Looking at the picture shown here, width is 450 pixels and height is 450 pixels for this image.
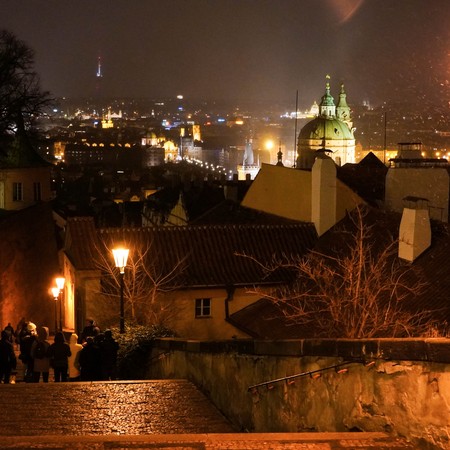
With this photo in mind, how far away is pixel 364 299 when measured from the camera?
12.8 meters

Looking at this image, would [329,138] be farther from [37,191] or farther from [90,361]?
[90,361]

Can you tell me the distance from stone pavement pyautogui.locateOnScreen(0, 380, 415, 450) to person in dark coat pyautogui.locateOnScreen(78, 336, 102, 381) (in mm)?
1496

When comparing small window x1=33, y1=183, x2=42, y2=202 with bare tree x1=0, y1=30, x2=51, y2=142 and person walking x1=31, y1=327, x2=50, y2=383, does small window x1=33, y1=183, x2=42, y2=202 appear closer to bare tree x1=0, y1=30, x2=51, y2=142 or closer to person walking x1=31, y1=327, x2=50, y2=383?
bare tree x1=0, y1=30, x2=51, y2=142

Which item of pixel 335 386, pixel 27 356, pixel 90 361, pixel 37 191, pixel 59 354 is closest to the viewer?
pixel 335 386

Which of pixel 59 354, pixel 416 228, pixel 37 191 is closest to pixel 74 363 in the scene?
pixel 59 354

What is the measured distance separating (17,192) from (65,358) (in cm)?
2949

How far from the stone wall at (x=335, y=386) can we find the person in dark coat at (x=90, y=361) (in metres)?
2.46

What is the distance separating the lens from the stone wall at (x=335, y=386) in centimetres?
585

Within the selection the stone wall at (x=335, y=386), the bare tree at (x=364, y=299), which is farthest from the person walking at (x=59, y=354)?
the bare tree at (x=364, y=299)

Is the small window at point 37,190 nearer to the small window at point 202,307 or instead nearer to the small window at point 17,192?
the small window at point 17,192

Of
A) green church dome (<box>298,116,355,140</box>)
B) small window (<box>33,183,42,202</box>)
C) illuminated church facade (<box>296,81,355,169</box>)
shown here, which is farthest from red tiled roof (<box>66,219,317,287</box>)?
green church dome (<box>298,116,355,140</box>)

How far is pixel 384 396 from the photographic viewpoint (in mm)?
6324

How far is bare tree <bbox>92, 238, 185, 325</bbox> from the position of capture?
58.5 ft

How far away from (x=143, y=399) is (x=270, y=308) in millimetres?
8515
